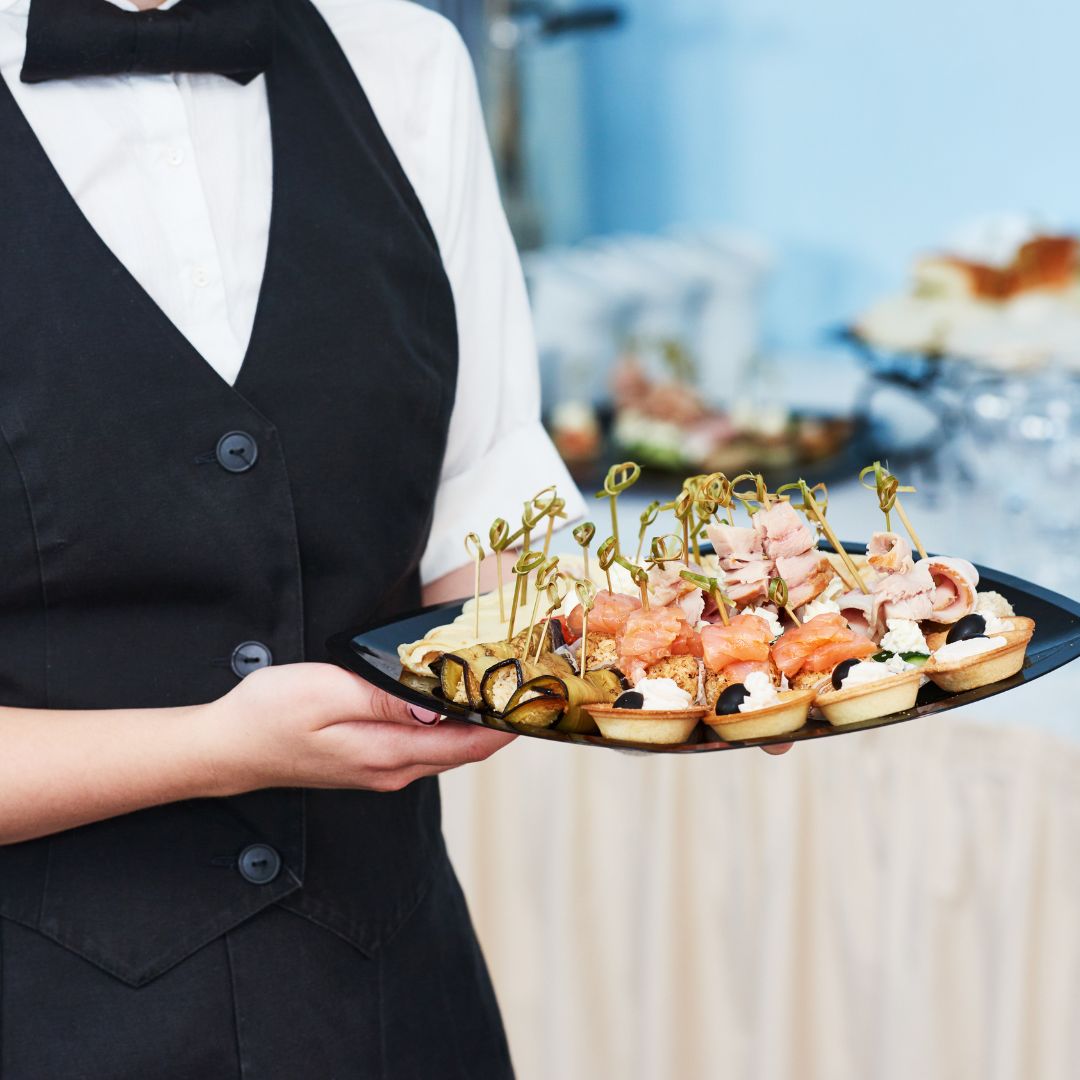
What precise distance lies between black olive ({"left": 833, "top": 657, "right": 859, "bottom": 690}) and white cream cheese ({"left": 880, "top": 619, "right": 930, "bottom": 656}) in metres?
0.05

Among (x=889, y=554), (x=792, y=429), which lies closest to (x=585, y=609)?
(x=889, y=554)

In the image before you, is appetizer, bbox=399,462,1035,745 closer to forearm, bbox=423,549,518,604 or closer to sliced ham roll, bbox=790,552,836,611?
sliced ham roll, bbox=790,552,836,611

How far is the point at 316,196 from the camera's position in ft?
3.69

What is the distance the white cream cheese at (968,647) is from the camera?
950 mm

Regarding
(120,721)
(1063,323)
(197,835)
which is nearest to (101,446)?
(120,721)

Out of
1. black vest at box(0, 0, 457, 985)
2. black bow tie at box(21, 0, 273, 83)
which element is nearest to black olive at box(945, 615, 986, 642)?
black vest at box(0, 0, 457, 985)

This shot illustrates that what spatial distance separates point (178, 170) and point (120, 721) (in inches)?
16.7

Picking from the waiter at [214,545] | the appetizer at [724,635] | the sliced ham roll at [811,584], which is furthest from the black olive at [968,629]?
the waiter at [214,545]

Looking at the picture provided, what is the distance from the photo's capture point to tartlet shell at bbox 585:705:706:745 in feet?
2.87

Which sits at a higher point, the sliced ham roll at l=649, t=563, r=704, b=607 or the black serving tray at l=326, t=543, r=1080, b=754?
the sliced ham roll at l=649, t=563, r=704, b=607

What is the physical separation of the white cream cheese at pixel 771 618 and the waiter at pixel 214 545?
8.7 inches

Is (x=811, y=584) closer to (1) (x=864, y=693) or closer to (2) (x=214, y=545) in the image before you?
(1) (x=864, y=693)

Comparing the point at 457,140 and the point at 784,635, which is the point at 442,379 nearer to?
the point at 457,140

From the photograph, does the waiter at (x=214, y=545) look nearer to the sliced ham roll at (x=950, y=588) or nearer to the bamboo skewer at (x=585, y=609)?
the bamboo skewer at (x=585, y=609)
